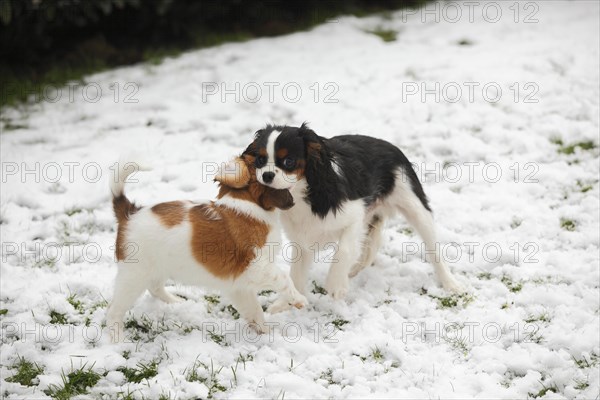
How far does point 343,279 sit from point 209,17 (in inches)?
220

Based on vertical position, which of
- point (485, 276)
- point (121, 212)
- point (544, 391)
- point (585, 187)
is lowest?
point (544, 391)

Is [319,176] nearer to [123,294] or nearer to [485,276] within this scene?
[123,294]

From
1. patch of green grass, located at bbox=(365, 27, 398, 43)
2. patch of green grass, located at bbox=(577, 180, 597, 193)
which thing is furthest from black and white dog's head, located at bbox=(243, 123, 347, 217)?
patch of green grass, located at bbox=(365, 27, 398, 43)

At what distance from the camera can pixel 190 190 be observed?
206 inches

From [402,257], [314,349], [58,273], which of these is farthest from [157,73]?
[314,349]

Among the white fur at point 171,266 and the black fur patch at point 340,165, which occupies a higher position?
the black fur patch at point 340,165

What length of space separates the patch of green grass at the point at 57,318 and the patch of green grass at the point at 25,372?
354 millimetres

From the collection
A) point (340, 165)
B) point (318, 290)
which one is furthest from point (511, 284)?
point (340, 165)

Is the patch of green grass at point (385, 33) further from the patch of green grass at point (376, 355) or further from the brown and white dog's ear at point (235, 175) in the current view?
the patch of green grass at point (376, 355)

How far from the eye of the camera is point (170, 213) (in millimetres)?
3436

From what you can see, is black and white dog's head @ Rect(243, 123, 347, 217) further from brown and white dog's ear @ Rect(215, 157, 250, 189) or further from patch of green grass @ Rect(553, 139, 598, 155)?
patch of green grass @ Rect(553, 139, 598, 155)

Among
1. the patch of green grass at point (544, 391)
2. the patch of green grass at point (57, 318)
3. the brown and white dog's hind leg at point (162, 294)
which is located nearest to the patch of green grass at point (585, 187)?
the patch of green grass at point (544, 391)

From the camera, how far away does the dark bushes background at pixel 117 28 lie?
23.2ft

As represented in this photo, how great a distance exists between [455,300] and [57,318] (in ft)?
7.98
